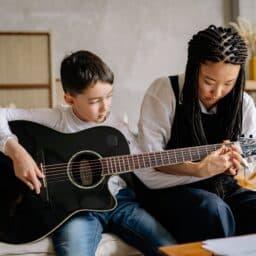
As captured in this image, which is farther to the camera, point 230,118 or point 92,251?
point 230,118

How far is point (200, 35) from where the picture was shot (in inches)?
55.9

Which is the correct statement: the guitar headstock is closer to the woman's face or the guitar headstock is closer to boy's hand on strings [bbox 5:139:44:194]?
the woman's face

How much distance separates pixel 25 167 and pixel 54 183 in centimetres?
10

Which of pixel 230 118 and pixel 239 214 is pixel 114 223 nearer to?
pixel 239 214

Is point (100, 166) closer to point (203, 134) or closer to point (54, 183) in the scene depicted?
point (54, 183)

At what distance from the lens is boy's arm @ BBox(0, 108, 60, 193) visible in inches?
52.4

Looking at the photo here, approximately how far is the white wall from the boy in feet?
5.51

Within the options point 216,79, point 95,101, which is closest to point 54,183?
point 95,101

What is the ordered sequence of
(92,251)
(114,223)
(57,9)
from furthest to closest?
(57,9), (114,223), (92,251)

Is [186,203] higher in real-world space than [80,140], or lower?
lower

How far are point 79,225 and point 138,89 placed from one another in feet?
6.83

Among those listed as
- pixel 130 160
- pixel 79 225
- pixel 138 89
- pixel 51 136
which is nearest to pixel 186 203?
pixel 130 160

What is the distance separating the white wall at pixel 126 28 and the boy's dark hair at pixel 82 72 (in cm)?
164

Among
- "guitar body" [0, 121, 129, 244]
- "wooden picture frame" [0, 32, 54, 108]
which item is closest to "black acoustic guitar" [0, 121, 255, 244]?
"guitar body" [0, 121, 129, 244]
